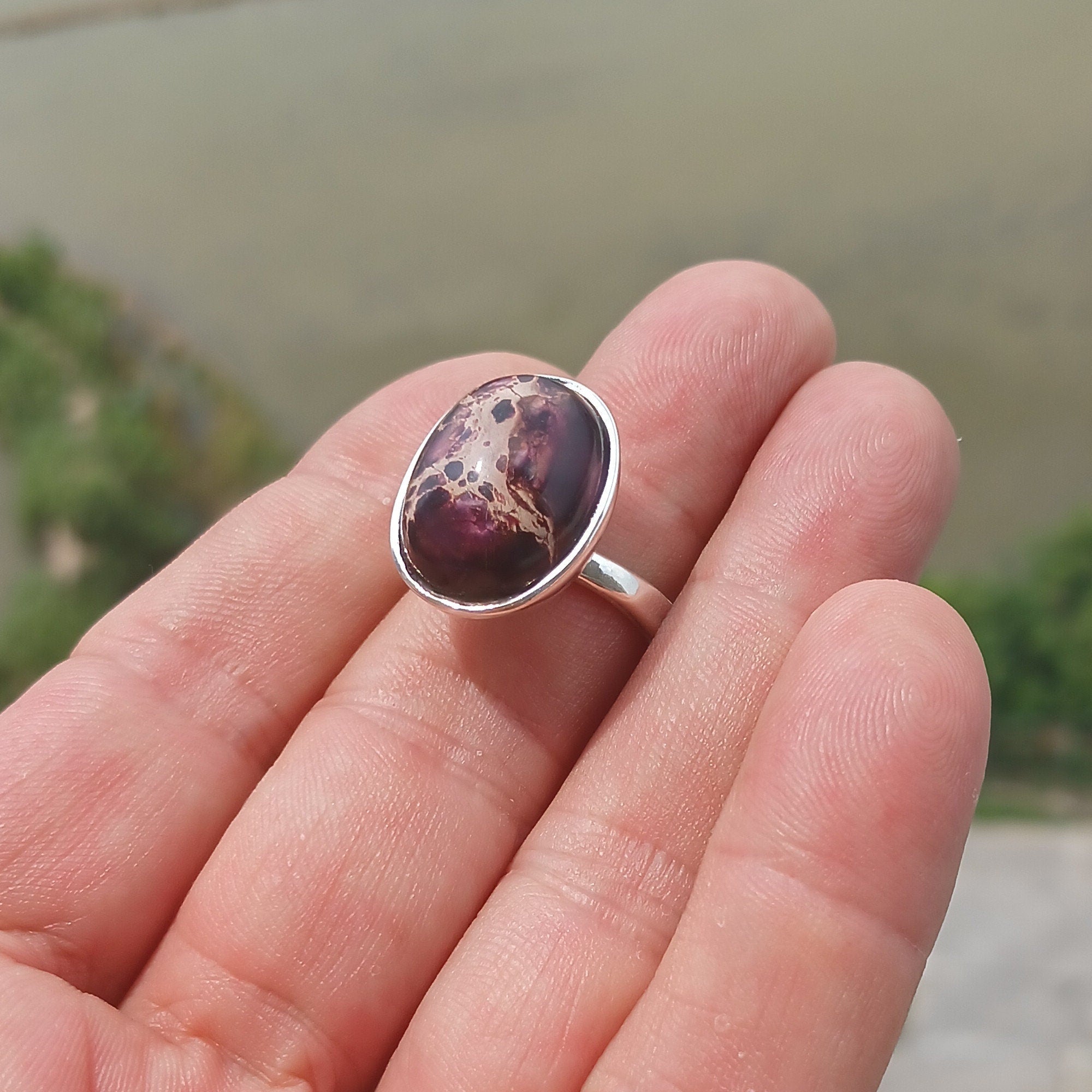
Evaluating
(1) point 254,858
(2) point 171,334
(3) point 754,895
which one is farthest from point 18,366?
(3) point 754,895

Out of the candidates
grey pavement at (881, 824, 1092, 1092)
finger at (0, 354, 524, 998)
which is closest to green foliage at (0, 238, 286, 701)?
finger at (0, 354, 524, 998)

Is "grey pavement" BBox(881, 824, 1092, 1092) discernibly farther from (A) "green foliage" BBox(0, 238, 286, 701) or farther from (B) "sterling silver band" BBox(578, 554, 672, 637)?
(A) "green foliage" BBox(0, 238, 286, 701)

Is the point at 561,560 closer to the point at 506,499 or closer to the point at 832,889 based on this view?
the point at 506,499

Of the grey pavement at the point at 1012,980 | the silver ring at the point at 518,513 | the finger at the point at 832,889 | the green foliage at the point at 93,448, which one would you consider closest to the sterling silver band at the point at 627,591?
the silver ring at the point at 518,513

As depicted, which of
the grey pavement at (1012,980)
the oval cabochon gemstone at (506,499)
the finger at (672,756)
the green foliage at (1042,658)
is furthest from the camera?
the green foliage at (1042,658)

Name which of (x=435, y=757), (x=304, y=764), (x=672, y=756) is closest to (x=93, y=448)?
(x=304, y=764)

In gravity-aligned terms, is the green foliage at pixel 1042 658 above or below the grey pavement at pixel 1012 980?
above

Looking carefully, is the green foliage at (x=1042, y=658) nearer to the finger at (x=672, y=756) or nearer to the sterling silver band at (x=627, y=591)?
the finger at (x=672, y=756)

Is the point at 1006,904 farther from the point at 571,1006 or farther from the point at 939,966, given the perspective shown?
the point at 571,1006
